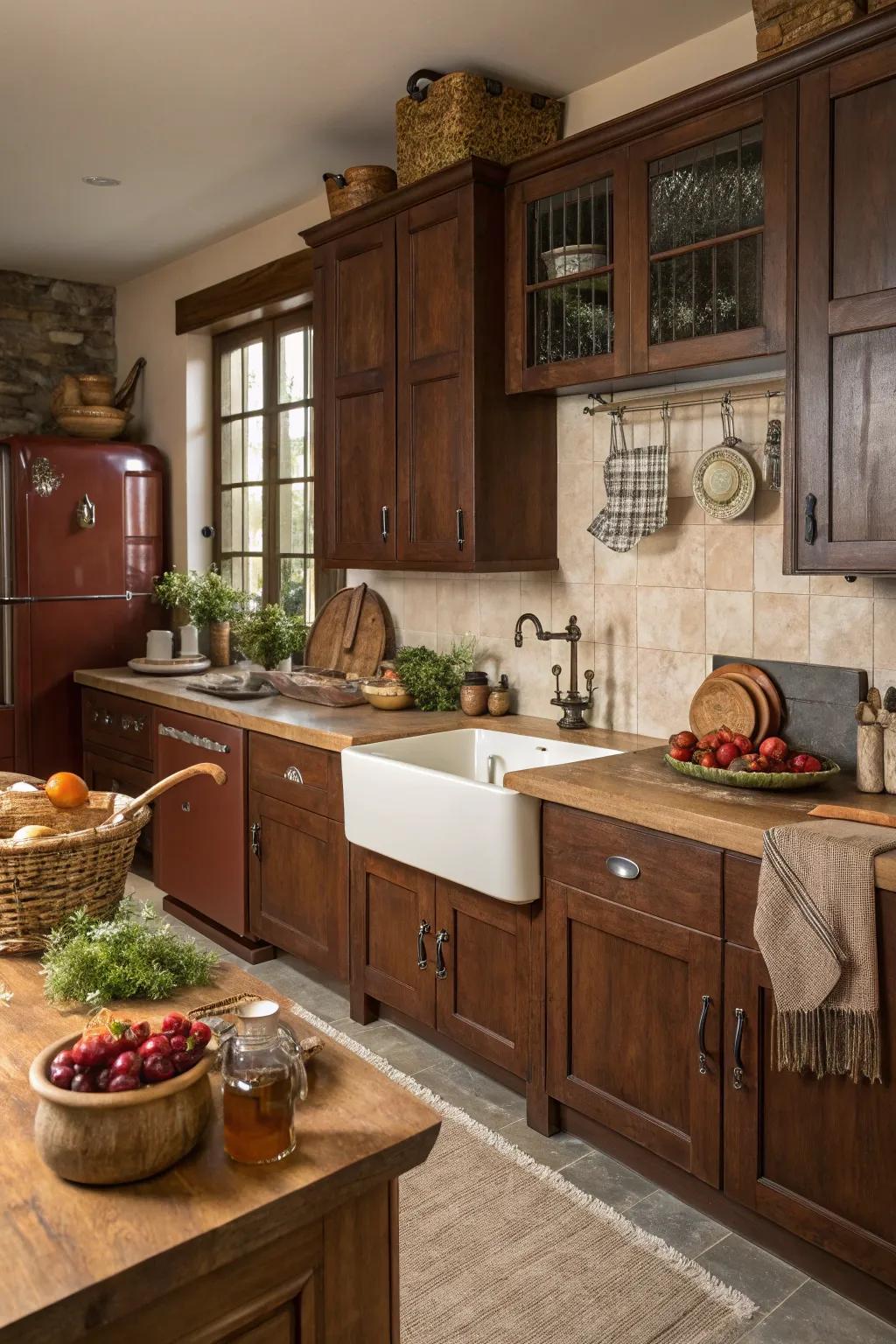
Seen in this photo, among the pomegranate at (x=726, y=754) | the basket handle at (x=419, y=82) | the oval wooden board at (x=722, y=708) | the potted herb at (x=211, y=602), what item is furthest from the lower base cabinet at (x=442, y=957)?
the basket handle at (x=419, y=82)

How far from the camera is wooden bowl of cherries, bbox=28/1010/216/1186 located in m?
1.09

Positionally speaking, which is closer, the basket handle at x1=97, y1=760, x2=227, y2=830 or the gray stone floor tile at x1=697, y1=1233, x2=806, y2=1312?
the basket handle at x1=97, y1=760, x2=227, y2=830

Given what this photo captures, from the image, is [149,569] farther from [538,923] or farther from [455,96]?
[538,923]

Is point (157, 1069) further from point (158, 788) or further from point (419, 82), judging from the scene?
point (419, 82)

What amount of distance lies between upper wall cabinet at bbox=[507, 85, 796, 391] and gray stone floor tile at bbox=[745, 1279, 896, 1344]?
1.99 metres

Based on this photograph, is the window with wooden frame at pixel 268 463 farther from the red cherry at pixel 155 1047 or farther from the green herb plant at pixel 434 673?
the red cherry at pixel 155 1047

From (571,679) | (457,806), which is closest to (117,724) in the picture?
(571,679)

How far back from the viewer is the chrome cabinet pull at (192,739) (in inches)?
158

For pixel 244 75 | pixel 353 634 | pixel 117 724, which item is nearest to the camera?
pixel 244 75

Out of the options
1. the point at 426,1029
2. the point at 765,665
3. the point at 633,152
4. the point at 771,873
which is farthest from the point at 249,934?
the point at 633,152

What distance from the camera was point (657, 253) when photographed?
2803mm

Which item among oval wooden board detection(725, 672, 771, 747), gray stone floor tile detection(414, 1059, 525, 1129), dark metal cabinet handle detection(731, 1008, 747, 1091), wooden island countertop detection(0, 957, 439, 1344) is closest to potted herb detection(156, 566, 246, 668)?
gray stone floor tile detection(414, 1059, 525, 1129)

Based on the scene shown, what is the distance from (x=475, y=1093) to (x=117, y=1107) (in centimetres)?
206

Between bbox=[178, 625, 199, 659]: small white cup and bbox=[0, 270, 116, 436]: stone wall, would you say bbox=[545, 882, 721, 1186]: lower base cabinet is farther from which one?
bbox=[0, 270, 116, 436]: stone wall
